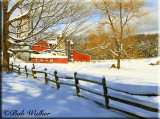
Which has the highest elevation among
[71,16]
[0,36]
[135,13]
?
[135,13]

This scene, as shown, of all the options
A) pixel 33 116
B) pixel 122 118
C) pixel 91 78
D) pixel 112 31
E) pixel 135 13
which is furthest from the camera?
pixel 112 31

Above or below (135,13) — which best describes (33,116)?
below

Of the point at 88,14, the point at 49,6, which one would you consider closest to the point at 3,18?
the point at 49,6

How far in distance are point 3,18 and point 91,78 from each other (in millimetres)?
11016

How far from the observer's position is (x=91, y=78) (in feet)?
19.6

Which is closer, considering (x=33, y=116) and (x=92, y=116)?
(x=92, y=116)

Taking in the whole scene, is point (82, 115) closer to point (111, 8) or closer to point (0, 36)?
point (0, 36)

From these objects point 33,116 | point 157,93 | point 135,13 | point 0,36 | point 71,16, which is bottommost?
point 33,116

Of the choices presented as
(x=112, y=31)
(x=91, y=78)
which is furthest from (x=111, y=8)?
(x=91, y=78)

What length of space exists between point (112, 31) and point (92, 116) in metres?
19.6

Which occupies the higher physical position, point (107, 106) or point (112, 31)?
point (112, 31)

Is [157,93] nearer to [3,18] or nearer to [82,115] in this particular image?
[82,115]

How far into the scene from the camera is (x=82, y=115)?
455 centimetres

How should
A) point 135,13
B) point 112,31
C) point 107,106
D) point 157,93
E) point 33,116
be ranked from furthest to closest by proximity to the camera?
1. point 112,31
2. point 135,13
3. point 107,106
4. point 33,116
5. point 157,93
